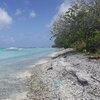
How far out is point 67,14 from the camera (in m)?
38.3

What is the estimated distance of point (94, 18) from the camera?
109ft

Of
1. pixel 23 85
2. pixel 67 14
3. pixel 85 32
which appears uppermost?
pixel 67 14

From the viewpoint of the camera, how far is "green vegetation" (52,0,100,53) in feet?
103

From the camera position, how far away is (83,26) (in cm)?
3538

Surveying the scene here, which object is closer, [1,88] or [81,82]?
[81,82]

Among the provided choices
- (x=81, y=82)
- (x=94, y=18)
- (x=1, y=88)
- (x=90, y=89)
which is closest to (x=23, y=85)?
(x=1, y=88)

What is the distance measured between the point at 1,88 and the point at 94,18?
805 inches

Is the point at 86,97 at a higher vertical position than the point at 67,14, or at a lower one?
lower

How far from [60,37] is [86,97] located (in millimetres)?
31752

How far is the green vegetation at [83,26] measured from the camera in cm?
3125

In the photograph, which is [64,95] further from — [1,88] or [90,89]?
[1,88]

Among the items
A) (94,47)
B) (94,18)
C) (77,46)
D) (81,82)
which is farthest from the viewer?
(77,46)


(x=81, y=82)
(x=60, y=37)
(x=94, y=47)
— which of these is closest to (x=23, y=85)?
(x=81, y=82)

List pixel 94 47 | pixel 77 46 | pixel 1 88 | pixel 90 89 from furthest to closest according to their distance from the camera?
1. pixel 77 46
2. pixel 94 47
3. pixel 1 88
4. pixel 90 89
